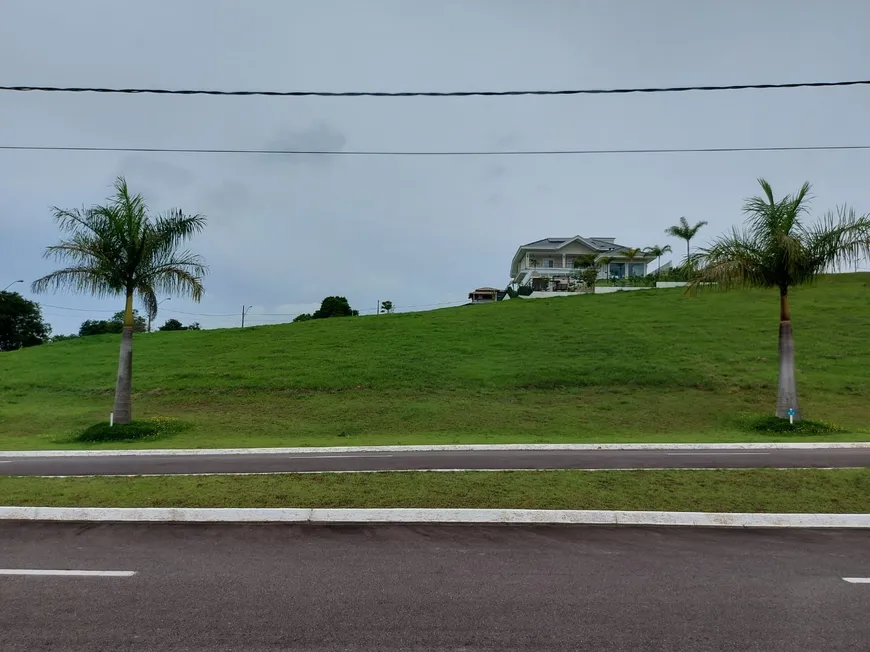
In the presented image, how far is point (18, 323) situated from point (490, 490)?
276 ft

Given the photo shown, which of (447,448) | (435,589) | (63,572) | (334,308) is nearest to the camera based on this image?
(435,589)

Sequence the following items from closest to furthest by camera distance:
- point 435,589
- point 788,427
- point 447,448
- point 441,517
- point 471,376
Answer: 1. point 435,589
2. point 441,517
3. point 447,448
4. point 788,427
5. point 471,376

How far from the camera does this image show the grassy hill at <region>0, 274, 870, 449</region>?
67.3 ft

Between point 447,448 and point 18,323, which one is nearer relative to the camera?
point 447,448

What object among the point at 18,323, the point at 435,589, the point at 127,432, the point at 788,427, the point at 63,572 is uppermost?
the point at 18,323

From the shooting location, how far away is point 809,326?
3409 centimetres

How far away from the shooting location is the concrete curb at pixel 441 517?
22.9 feet

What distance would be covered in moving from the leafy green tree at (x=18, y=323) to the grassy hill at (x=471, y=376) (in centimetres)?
3940

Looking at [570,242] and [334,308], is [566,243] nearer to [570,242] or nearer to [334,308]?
[570,242]

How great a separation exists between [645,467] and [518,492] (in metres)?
3.85

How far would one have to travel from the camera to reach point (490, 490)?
27.2 ft

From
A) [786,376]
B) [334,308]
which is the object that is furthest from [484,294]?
[786,376]

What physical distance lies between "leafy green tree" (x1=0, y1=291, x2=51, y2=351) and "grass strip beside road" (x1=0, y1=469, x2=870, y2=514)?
7686cm

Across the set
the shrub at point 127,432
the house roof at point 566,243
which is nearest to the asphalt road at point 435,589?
the shrub at point 127,432
